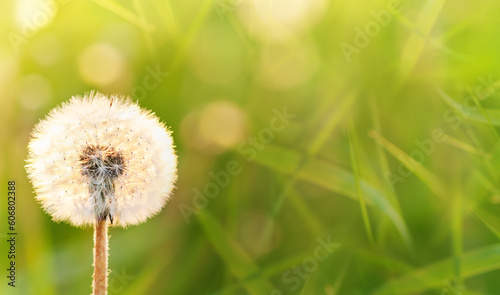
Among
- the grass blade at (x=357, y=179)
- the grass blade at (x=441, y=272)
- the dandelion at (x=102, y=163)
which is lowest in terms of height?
the grass blade at (x=441, y=272)

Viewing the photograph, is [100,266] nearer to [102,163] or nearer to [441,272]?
[102,163]

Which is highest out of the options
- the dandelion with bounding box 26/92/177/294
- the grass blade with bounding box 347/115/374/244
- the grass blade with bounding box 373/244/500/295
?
the dandelion with bounding box 26/92/177/294

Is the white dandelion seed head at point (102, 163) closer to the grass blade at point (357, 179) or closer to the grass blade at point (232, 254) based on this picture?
the grass blade at point (232, 254)

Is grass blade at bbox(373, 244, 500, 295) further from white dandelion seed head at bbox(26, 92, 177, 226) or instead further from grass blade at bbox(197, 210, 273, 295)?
white dandelion seed head at bbox(26, 92, 177, 226)

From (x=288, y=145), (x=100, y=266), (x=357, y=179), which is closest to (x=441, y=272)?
(x=357, y=179)

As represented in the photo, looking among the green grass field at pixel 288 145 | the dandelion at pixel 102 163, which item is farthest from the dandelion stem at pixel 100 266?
the green grass field at pixel 288 145

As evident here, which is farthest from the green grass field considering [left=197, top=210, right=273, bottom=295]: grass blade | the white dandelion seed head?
the white dandelion seed head

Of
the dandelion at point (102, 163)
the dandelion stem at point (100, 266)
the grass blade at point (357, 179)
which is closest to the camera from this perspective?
the dandelion stem at point (100, 266)

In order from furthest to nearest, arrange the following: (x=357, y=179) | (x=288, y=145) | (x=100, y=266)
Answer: (x=288, y=145) → (x=357, y=179) → (x=100, y=266)
